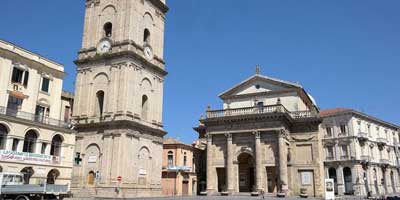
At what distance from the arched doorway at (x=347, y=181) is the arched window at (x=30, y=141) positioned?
53.3 metres

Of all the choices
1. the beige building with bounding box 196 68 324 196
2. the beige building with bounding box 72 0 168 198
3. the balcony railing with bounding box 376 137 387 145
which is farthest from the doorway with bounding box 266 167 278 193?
the balcony railing with bounding box 376 137 387 145

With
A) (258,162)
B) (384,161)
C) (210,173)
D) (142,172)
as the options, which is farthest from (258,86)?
(384,161)

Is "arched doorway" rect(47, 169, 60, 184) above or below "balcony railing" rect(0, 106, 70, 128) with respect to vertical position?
below

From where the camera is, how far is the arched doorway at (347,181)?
6488 cm

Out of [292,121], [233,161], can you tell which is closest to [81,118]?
[233,161]

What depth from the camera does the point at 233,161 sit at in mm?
47344

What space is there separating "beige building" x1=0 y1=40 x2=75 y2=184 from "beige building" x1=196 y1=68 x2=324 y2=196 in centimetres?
2048

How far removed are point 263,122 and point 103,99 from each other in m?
19.6

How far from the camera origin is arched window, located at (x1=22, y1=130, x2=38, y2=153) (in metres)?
30.4

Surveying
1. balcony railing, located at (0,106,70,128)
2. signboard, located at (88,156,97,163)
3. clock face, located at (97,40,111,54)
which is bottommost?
signboard, located at (88,156,97,163)

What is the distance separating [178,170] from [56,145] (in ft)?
71.8

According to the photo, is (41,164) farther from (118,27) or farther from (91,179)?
(118,27)

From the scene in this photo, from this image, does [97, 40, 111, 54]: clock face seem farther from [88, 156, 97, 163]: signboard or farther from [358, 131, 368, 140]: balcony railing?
[358, 131, 368, 140]: balcony railing

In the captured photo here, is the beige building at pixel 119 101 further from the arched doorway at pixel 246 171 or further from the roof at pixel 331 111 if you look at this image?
the roof at pixel 331 111
